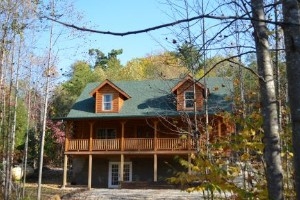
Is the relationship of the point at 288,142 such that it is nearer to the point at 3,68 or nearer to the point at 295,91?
the point at 295,91

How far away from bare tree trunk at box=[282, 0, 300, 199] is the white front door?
24.8 meters

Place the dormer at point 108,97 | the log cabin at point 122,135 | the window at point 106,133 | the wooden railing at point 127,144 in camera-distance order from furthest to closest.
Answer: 1. the window at point 106,133
2. the dormer at point 108,97
3. the log cabin at point 122,135
4. the wooden railing at point 127,144

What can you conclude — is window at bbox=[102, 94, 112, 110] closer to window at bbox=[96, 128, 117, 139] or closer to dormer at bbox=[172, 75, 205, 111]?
window at bbox=[96, 128, 117, 139]

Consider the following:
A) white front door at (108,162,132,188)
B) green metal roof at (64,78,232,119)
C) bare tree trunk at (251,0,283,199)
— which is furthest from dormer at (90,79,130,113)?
bare tree trunk at (251,0,283,199)

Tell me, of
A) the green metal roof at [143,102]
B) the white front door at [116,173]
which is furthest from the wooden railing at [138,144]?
the white front door at [116,173]

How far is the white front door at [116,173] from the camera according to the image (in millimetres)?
26781

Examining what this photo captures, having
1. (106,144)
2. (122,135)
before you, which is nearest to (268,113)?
(122,135)

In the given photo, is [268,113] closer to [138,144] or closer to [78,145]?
[138,144]

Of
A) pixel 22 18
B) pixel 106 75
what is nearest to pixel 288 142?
pixel 22 18

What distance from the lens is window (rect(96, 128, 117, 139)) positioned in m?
27.4

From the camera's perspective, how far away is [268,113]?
132 inches

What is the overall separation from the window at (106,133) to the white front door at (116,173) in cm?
182

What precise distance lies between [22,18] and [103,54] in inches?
1875

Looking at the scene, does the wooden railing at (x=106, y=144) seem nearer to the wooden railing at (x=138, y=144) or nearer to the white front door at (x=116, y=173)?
the wooden railing at (x=138, y=144)
